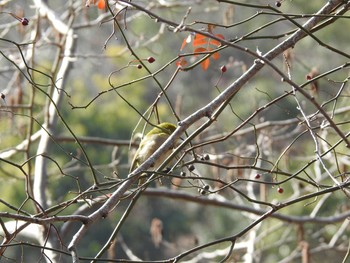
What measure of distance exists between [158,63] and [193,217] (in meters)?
3.95

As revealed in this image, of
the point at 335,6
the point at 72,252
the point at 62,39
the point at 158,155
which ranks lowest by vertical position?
the point at 72,252

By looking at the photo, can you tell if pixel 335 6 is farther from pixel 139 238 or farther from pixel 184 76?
pixel 184 76

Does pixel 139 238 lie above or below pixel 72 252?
above

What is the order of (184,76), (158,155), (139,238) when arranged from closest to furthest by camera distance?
(158,155) < (139,238) < (184,76)

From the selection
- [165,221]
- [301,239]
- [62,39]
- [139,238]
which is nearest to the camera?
[301,239]

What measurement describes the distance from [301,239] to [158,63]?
1167 cm

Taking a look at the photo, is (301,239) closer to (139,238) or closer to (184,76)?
(139,238)

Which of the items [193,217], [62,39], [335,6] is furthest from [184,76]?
[335,6]

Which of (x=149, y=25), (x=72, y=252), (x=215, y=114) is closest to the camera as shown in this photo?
(x=72, y=252)

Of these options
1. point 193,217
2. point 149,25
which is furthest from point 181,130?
point 149,25

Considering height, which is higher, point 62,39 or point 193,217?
point 193,217

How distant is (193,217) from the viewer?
12.6 m

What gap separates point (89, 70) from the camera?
51.3 ft

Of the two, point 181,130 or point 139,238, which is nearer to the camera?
point 181,130
